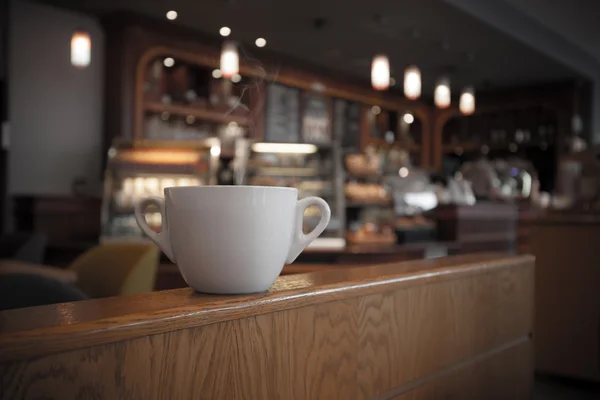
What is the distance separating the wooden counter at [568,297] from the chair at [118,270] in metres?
2.26

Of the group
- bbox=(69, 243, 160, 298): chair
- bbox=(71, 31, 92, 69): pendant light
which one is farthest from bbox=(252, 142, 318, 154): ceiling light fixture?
bbox=(69, 243, 160, 298): chair

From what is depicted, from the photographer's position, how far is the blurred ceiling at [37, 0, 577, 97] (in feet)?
18.5

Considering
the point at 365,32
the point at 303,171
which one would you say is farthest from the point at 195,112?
the point at 365,32

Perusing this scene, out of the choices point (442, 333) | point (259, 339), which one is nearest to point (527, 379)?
point (442, 333)

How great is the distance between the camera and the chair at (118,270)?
2391mm

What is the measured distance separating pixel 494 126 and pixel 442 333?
29.9 ft

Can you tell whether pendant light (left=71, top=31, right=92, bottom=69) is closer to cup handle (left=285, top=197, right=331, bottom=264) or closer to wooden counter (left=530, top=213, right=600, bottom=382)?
wooden counter (left=530, top=213, right=600, bottom=382)

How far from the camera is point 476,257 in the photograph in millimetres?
1591

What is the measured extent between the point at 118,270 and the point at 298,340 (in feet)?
5.69

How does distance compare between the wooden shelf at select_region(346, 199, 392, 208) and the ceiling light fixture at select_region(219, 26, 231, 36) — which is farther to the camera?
the wooden shelf at select_region(346, 199, 392, 208)

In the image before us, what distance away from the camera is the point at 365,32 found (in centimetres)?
646

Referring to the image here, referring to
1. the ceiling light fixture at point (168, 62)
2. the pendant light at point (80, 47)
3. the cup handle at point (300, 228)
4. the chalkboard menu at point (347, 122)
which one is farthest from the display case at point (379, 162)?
the cup handle at point (300, 228)

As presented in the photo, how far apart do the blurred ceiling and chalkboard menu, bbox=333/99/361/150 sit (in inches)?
18.2

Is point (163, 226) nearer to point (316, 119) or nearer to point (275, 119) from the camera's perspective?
point (275, 119)
